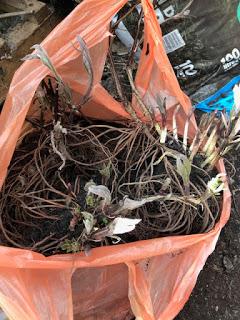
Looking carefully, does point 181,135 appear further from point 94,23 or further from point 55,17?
point 55,17

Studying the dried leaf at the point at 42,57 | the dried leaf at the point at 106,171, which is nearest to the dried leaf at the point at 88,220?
the dried leaf at the point at 106,171

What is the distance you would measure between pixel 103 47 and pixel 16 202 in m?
0.34

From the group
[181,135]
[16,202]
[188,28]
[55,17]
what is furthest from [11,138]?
[188,28]

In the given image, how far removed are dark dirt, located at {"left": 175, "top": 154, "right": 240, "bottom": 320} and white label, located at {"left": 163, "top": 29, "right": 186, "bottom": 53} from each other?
0.44m

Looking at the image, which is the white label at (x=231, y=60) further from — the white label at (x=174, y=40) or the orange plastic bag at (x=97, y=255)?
the orange plastic bag at (x=97, y=255)

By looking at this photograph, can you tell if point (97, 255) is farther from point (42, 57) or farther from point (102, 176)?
point (42, 57)

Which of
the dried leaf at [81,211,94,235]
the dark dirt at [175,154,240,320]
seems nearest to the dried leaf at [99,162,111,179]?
the dried leaf at [81,211,94,235]

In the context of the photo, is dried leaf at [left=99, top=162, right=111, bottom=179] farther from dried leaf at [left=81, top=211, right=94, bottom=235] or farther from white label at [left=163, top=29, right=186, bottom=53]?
white label at [left=163, top=29, right=186, bottom=53]

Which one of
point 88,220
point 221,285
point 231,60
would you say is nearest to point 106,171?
point 88,220

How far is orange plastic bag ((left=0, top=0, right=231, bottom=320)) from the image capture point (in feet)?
2.83

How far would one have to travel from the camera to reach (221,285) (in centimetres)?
121

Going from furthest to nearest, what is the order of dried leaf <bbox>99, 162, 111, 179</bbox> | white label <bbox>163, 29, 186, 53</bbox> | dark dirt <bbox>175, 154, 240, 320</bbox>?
white label <bbox>163, 29, 186, 53</bbox> → dark dirt <bbox>175, 154, 240, 320</bbox> → dried leaf <bbox>99, 162, 111, 179</bbox>

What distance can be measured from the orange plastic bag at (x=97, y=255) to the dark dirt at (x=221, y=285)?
19 centimetres

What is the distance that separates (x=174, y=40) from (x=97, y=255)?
66 cm
